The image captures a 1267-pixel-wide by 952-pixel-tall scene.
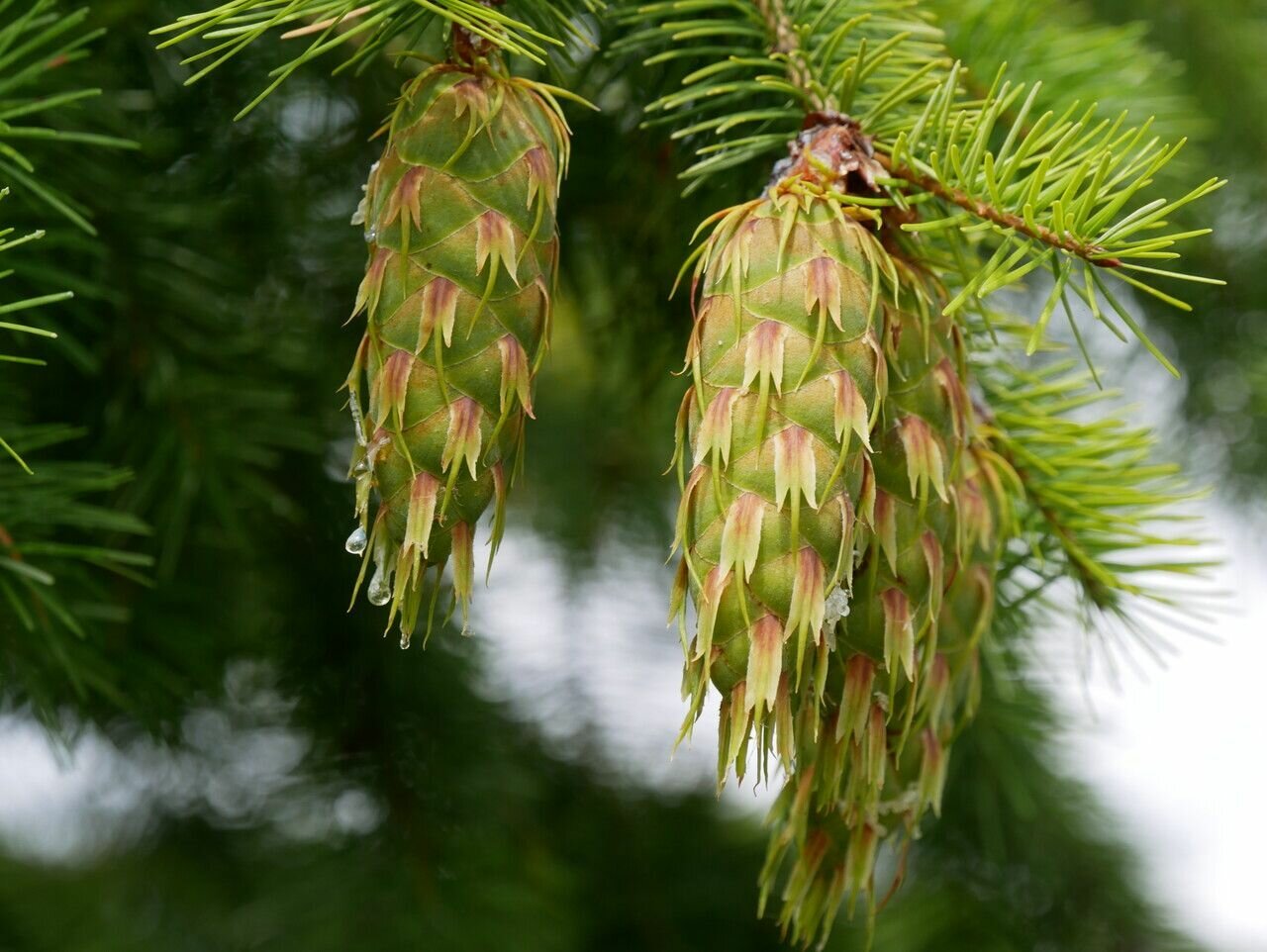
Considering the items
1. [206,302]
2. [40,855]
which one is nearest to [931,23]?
[206,302]

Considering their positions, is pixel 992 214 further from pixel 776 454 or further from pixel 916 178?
pixel 776 454

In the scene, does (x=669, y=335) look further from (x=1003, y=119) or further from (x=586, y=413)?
(x=586, y=413)

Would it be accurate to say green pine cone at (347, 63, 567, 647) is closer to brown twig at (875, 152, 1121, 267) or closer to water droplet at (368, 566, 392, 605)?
water droplet at (368, 566, 392, 605)

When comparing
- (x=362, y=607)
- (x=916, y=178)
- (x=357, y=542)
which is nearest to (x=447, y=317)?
(x=357, y=542)

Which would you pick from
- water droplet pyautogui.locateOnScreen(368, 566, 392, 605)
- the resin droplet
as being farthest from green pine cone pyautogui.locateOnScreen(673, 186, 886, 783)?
water droplet pyautogui.locateOnScreen(368, 566, 392, 605)

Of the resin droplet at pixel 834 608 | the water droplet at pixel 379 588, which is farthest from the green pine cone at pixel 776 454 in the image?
the water droplet at pixel 379 588

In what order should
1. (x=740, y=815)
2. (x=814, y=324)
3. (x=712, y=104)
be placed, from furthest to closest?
(x=740, y=815) < (x=712, y=104) < (x=814, y=324)

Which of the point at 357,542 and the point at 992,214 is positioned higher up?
the point at 992,214
